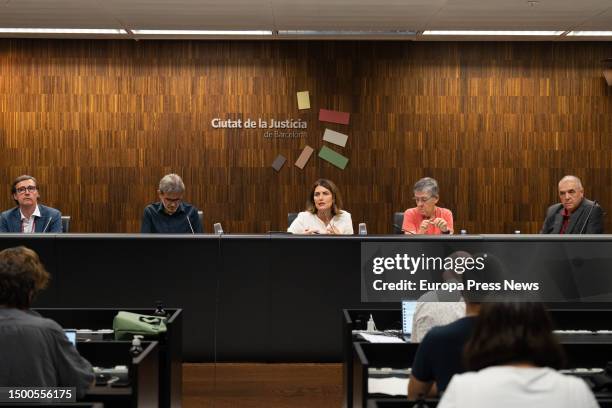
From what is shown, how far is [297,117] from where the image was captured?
986 centimetres

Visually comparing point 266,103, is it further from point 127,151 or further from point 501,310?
point 501,310

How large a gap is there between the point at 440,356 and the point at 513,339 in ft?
3.32

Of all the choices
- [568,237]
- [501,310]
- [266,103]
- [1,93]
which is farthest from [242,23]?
[501,310]

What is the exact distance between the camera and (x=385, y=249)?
648 cm

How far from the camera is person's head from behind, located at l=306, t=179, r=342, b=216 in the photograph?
6.81m

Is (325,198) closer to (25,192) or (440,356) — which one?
(25,192)

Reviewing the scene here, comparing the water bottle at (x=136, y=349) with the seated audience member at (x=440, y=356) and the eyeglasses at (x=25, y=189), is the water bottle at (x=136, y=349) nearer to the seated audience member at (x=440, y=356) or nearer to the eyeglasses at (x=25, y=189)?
the seated audience member at (x=440, y=356)

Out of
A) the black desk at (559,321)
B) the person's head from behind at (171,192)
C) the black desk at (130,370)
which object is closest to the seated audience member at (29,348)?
the black desk at (130,370)

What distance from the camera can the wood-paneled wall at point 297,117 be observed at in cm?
981

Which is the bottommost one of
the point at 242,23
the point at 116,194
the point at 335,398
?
the point at 335,398

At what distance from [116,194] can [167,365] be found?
19.0 feet

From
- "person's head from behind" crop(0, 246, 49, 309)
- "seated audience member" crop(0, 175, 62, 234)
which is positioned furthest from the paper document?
"seated audience member" crop(0, 175, 62, 234)

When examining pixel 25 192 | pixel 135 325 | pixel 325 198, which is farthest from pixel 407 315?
pixel 25 192

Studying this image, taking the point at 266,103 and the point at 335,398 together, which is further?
the point at 266,103
